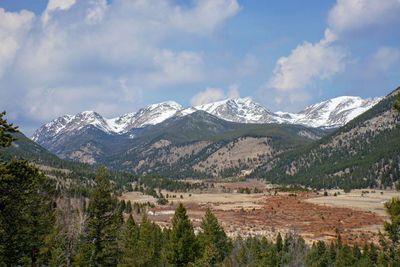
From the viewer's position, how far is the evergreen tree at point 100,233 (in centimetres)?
2950

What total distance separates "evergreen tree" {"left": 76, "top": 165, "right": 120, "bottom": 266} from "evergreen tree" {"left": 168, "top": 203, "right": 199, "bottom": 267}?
6904mm

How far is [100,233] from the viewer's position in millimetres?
30188

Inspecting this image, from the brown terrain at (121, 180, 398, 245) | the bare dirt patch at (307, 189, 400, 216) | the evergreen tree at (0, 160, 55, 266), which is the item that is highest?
the evergreen tree at (0, 160, 55, 266)

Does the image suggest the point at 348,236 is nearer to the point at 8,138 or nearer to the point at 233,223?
the point at 233,223

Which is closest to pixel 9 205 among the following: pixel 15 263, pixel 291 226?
pixel 15 263

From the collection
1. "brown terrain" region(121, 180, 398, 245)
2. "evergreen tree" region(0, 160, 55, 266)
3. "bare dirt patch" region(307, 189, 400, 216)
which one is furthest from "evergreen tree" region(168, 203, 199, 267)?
"bare dirt patch" region(307, 189, 400, 216)

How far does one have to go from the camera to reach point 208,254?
21.8 meters

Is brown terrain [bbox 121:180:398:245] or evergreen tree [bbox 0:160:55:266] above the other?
evergreen tree [bbox 0:160:55:266]

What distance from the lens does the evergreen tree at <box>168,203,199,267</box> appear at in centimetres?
3381

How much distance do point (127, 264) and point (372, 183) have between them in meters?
202

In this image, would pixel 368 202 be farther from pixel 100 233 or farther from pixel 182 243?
pixel 100 233

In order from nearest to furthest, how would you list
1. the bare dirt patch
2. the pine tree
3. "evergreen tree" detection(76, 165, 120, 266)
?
the pine tree
"evergreen tree" detection(76, 165, 120, 266)
the bare dirt patch

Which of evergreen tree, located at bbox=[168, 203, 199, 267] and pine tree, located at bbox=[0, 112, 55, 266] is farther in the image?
evergreen tree, located at bbox=[168, 203, 199, 267]

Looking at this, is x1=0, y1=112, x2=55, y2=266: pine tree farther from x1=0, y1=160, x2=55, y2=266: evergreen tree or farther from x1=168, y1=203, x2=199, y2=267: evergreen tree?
x1=168, y1=203, x2=199, y2=267: evergreen tree
